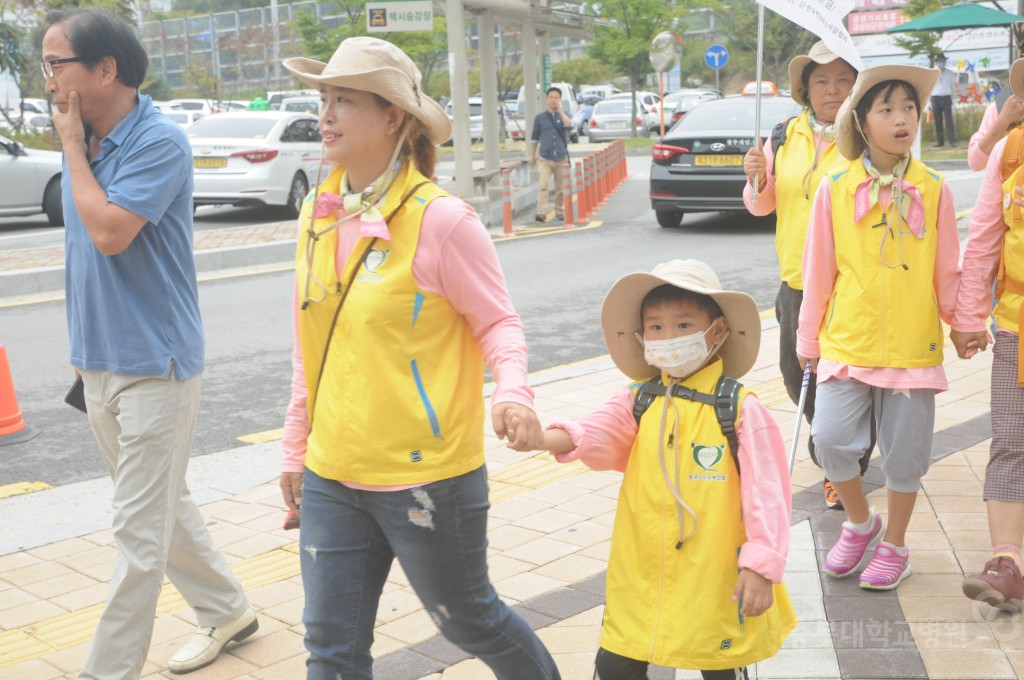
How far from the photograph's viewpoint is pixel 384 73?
9.28 feet

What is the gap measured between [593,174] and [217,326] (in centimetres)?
1010

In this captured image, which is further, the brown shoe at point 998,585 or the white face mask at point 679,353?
the brown shoe at point 998,585

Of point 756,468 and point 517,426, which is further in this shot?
point 756,468

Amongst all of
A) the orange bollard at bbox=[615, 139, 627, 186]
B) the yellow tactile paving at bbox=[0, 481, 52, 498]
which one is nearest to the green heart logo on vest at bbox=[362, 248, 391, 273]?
the yellow tactile paving at bbox=[0, 481, 52, 498]

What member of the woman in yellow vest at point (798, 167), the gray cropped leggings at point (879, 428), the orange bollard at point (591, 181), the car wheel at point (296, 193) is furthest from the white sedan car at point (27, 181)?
the gray cropped leggings at point (879, 428)

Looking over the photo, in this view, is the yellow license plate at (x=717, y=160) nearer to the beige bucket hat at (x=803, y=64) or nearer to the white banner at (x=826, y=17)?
the beige bucket hat at (x=803, y=64)

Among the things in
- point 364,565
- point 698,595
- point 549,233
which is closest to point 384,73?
point 364,565

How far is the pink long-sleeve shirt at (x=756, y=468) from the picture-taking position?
2.81m

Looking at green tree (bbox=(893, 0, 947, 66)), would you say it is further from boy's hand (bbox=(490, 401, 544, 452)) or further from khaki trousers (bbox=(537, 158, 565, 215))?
boy's hand (bbox=(490, 401, 544, 452))

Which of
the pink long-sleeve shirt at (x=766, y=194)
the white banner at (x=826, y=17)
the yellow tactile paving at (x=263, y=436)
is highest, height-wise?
the white banner at (x=826, y=17)

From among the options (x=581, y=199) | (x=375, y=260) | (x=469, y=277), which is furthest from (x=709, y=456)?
(x=581, y=199)

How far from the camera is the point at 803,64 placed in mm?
5074

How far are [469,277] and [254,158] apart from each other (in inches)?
605

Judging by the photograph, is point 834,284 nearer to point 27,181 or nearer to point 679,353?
point 679,353
